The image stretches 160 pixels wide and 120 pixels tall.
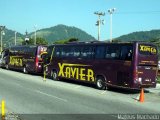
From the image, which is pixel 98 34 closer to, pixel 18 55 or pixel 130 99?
pixel 18 55

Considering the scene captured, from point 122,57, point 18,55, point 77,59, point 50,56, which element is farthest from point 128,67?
point 18,55

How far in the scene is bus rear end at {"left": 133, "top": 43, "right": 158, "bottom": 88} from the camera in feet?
70.2

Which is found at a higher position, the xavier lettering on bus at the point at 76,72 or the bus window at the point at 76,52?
the bus window at the point at 76,52

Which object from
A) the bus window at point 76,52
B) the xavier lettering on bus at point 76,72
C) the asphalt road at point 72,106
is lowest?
the asphalt road at point 72,106

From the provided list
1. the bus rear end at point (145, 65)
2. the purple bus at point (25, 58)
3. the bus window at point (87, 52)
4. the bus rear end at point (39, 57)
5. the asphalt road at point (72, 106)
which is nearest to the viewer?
the asphalt road at point (72, 106)

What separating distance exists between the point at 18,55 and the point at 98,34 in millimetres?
27659

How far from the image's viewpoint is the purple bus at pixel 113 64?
21.5 meters

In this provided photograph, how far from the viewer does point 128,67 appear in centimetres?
2164

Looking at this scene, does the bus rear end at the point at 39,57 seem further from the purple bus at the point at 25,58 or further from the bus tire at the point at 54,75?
the bus tire at the point at 54,75

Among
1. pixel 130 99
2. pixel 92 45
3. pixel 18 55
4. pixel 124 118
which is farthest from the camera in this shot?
pixel 18 55

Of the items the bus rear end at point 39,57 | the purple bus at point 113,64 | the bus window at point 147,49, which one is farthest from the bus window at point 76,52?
the bus rear end at point 39,57

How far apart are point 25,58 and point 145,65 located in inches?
746

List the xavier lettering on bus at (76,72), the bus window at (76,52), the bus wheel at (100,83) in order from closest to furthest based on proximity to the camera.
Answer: the bus wheel at (100,83) < the xavier lettering on bus at (76,72) < the bus window at (76,52)

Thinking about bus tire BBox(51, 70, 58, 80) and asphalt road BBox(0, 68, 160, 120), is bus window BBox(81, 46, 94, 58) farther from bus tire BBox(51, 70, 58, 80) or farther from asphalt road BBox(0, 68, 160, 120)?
asphalt road BBox(0, 68, 160, 120)
